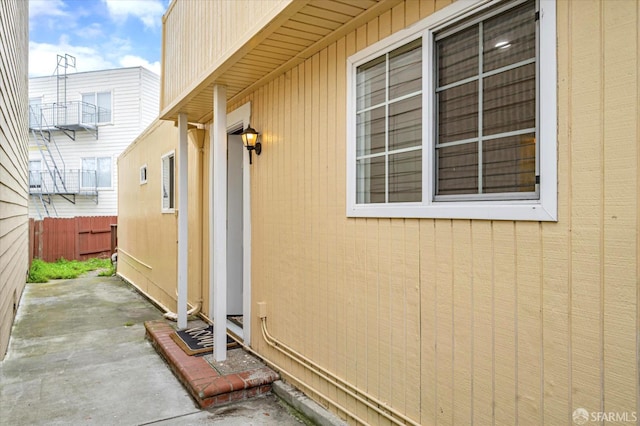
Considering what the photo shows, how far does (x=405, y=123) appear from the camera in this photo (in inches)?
94.8

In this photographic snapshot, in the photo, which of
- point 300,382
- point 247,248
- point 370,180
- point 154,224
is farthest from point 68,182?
point 370,180

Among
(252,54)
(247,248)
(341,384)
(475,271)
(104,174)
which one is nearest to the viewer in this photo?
(475,271)

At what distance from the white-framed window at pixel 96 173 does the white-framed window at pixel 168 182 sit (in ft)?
34.9

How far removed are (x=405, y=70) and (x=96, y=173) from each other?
16.6m

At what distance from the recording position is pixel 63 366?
4320 millimetres

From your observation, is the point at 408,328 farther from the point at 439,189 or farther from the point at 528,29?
the point at 528,29

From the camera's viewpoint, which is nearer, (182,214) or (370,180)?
(370,180)

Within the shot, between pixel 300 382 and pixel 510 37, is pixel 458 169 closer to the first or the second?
pixel 510 37

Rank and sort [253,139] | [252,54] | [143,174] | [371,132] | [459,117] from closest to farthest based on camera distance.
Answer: [459,117] → [371,132] → [252,54] → [253,139] → [143,174]

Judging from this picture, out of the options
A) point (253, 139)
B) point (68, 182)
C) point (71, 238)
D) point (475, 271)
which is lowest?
point (71, 238)

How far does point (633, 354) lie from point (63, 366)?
4.91 meters

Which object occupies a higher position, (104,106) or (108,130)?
(104,106)

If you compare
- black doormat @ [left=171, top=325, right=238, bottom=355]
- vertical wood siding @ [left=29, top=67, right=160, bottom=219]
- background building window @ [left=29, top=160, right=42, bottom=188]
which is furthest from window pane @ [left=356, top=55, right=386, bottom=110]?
background building window @ [left=29, top=160, right=42, bottom=188]

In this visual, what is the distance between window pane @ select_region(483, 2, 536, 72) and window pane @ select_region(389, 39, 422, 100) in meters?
0.41
